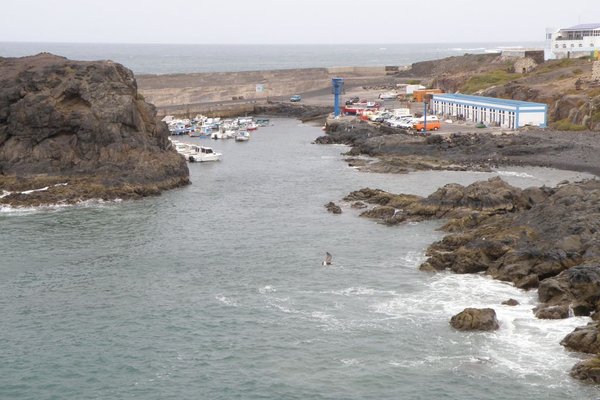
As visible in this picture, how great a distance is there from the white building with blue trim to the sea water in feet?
132

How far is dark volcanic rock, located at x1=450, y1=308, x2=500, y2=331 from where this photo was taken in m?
32.8

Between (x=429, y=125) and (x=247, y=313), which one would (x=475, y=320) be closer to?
(x=247, y=313)

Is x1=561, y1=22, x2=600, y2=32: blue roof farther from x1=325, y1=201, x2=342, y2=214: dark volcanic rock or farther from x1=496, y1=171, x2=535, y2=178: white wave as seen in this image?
x1=325, y1=201, x2=342, y2=214: dark volcanic rock

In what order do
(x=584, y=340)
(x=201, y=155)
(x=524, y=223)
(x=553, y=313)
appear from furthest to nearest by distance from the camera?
(x=201, y=155) < (x=524, y=223) < (x=553, y=313) < (x=584, y=340)

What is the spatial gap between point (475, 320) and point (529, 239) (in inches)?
442

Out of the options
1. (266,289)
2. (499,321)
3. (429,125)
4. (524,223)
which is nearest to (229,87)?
(429,125)

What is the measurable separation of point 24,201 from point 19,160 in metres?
7.18

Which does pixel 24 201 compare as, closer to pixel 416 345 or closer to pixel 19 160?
pixel 19 160

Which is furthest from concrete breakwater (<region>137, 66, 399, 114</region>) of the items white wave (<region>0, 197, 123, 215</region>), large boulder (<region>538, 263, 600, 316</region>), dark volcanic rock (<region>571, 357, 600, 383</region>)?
dark volcanic rock (<region>571, 357, 600, 383</region>)

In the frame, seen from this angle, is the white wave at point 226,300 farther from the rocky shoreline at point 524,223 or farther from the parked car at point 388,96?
the parked car at point 388,96

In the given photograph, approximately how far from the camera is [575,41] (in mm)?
136250

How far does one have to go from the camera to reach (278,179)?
71.8m

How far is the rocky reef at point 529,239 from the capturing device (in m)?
34.9

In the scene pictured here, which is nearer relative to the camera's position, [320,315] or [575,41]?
[320,315]
